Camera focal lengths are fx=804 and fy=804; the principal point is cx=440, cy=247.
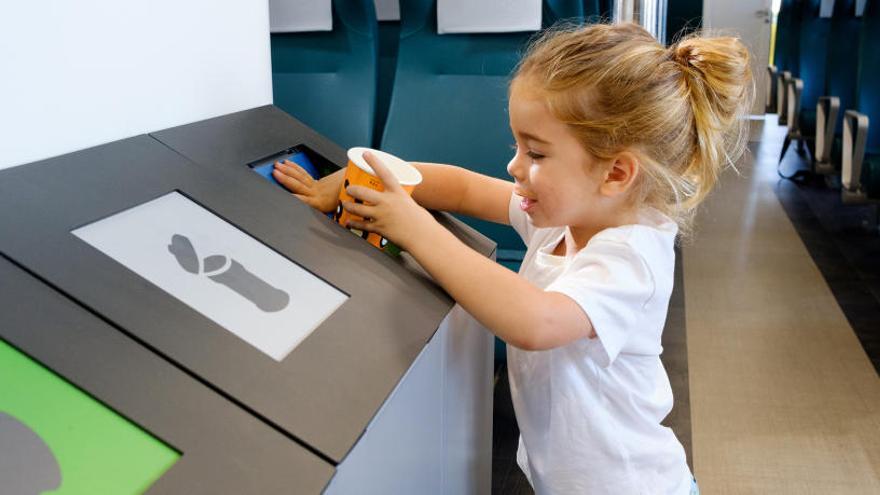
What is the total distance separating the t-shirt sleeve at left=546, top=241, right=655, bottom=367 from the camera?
84 cm

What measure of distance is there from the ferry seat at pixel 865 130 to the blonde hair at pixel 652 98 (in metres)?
2.12

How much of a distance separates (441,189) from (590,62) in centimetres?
28

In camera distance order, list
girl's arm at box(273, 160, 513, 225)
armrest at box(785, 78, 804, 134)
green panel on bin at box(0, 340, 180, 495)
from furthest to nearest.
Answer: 1. armrest at box(785, 78, 804, 134)
2. girl's arm at box(273, 160, 513, 225)
3. green panel on bin at box(0, 340, 180, 495)

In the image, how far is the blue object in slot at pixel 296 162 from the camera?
868 mm

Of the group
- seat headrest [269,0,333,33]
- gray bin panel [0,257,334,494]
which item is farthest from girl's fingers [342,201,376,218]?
seat headrest [269,0,333,33]

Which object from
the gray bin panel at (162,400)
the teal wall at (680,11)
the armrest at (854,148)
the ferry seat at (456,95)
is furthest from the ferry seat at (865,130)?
the teal wall at (680,11)

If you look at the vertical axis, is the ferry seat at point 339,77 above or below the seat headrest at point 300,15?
below

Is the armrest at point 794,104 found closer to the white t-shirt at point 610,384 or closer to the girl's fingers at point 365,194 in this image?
the white t-shirt at point 610,384

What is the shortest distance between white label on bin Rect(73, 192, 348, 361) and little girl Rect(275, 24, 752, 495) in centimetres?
18

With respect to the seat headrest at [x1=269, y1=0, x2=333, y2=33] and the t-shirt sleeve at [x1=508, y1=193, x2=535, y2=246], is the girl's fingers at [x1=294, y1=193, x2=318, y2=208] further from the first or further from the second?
the seat headrest at [x1=269, y1=0, x2=333, y2=33]

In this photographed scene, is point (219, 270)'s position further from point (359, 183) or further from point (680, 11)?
point (680, 11)

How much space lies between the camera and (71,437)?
432mm

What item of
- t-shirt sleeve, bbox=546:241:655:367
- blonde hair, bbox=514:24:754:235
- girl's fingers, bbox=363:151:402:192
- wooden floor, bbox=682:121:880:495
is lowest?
wooden floor, bbox=682:121:880:495

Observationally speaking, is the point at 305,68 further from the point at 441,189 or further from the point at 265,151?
the point at 265,151
